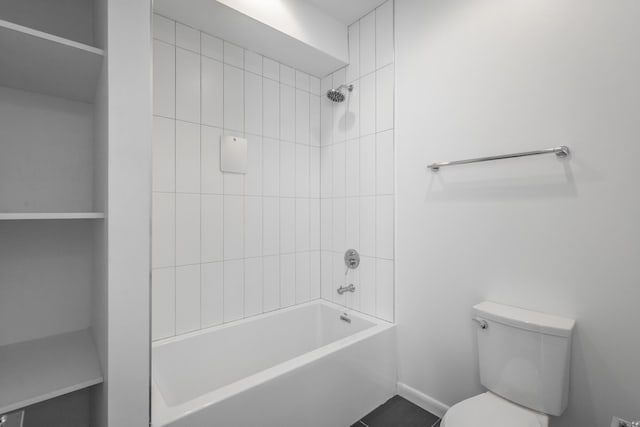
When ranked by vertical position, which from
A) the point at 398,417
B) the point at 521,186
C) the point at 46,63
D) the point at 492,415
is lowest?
the point at 398,417

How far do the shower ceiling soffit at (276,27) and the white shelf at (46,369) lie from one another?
1.71m

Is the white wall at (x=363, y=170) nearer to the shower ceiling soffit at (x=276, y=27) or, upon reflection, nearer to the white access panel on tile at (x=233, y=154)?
the shower ceiling soffit at (x=276, y=27)

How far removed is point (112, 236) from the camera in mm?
965

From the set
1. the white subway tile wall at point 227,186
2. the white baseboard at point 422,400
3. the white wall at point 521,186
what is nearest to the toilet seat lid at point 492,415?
the white wall at point 521,186

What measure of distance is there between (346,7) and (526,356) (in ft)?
7.33

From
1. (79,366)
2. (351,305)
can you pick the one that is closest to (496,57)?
(351,305)

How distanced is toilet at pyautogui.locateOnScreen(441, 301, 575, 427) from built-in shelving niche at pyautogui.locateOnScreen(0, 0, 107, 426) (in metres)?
Answer: 1.49

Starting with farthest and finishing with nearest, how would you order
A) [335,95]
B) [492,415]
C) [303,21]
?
[335,95] → [303,21] → [492,415]

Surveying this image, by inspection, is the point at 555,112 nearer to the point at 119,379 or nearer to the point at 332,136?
the point at 332,136

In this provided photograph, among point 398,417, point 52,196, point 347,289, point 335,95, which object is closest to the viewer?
point 52,196

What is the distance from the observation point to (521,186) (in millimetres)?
1364

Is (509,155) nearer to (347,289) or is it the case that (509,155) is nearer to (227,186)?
(347,289)

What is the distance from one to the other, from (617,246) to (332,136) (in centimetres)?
174

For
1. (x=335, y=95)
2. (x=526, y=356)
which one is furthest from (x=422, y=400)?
(x=335, y=95)
